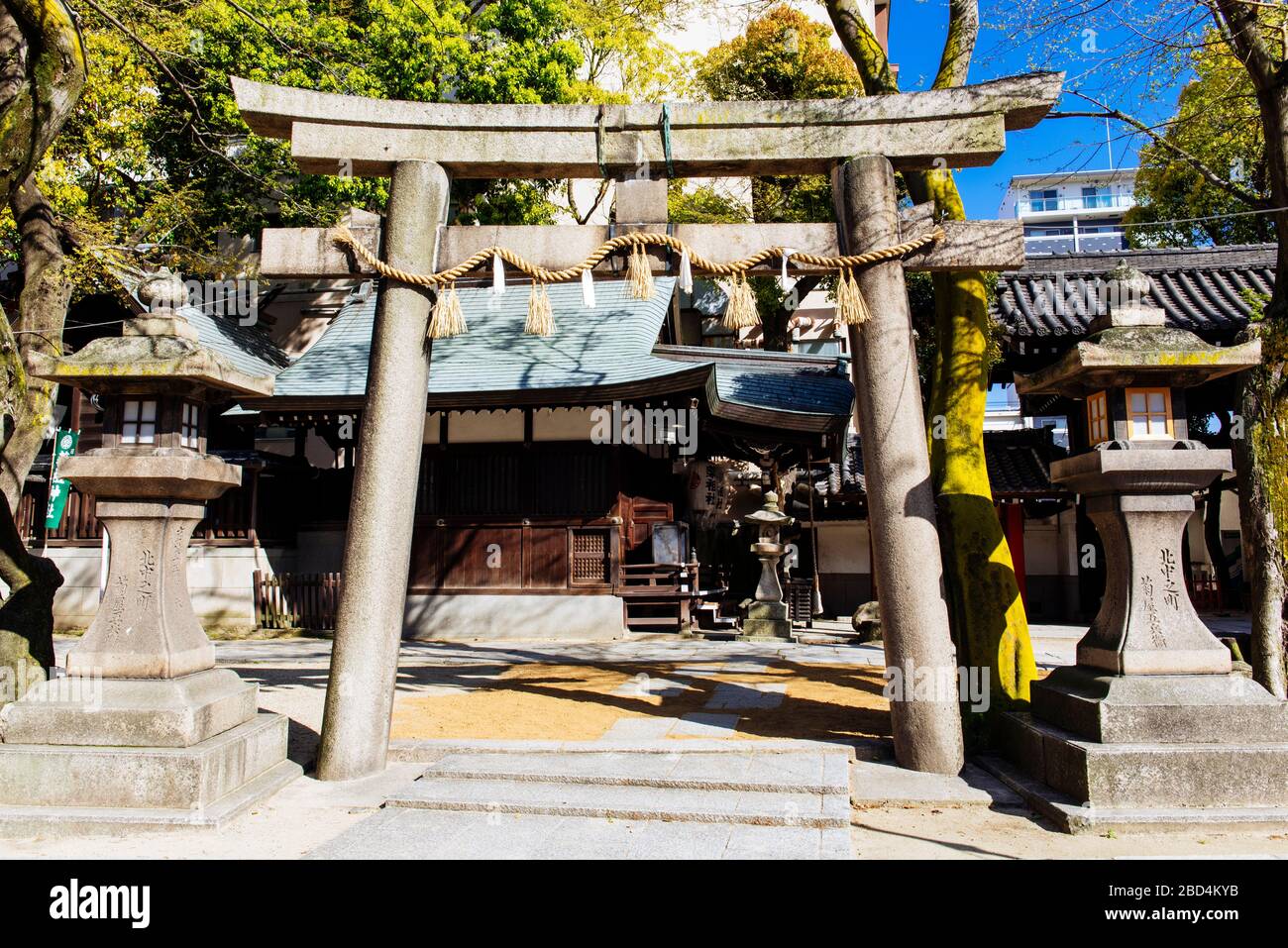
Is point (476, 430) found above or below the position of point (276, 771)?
above

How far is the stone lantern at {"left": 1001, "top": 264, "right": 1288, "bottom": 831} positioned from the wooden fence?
45.0 ft

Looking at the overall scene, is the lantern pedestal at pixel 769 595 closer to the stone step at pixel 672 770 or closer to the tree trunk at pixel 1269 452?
the stone step at pixel 672 770

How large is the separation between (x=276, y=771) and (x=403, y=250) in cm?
387

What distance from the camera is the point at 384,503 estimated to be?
5.92 metres

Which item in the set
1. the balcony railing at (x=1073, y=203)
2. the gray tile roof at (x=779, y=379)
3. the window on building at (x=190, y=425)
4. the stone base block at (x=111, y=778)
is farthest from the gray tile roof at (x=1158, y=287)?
the balcony railing at (x=1073, y=203)

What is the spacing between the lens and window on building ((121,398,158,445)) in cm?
552

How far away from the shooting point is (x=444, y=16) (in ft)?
58.2

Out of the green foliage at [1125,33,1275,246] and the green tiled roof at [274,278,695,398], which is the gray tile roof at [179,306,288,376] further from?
the green foliage at [1125,33,1275,246]

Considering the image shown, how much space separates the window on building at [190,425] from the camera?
5609 millimetres

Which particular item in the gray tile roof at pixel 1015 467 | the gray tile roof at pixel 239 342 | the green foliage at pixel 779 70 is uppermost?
the green foliage at pixel 779 70

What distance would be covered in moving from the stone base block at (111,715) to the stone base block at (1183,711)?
5.60 meters

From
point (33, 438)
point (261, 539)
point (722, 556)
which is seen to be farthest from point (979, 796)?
point (722, 556)
